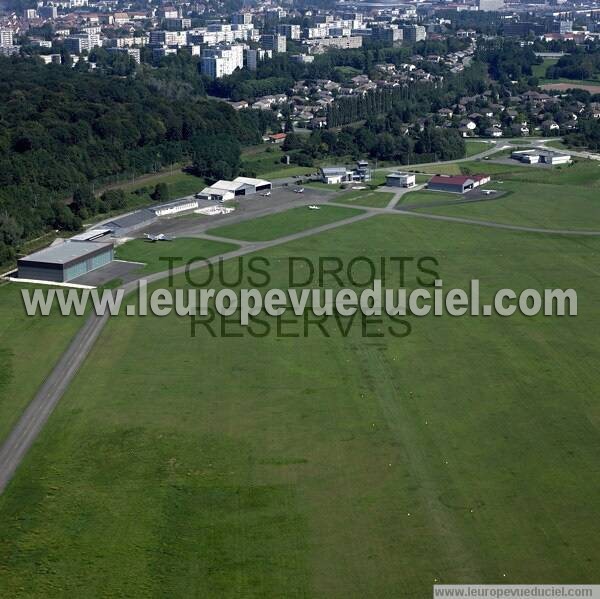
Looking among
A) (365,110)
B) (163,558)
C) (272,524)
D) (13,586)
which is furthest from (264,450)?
(365,110)

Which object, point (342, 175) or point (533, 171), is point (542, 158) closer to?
point (533, 171)

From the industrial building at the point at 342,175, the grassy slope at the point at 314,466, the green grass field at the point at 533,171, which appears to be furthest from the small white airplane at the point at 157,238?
the green grass field at the point at 533,171

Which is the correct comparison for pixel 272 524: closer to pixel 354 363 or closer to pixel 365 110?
pixel 354 363

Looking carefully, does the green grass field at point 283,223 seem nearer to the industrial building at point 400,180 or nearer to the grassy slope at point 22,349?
the industrial building at point 400,180

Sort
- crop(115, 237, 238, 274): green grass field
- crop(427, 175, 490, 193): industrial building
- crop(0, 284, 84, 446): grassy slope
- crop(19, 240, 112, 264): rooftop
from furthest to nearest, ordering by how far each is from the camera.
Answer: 1. crop(427, 175, 490, 193): industrial building
2. crop(115, 237, 238, 274): green grass field
3. crop(19, 240, 112, 264): rooftop
4. crop(0, 284, 84, 446): grassy slope

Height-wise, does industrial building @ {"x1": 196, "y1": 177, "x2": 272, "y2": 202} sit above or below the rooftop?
below

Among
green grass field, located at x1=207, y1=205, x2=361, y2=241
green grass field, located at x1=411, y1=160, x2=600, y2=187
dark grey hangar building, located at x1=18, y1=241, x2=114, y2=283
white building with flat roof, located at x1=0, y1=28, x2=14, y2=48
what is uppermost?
white building with flat roof, located at x1=0, y1=28, x2=14, y2=48

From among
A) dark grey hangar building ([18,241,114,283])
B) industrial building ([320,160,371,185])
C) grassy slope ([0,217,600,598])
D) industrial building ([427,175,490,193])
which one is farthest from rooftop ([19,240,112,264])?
industrial building ([427,175,490,193])

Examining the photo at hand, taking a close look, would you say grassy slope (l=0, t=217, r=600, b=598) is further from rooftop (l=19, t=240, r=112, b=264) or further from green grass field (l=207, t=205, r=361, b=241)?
green grass field (l=207, t=205, r=361, b=241)
